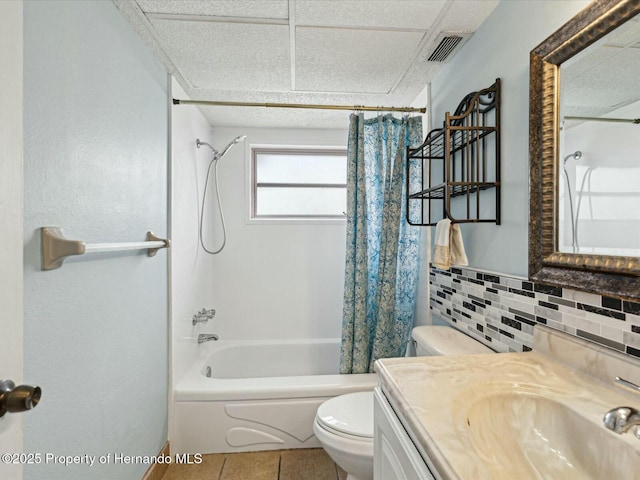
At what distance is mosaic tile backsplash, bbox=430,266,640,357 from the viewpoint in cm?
83

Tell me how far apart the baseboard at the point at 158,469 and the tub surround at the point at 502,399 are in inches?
54.2

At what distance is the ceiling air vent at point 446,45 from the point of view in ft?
4.97

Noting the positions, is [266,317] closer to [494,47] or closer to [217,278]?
[217,278]

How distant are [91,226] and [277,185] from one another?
183 cm

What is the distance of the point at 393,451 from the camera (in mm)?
810

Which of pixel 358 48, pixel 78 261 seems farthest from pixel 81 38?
pixel 358 48

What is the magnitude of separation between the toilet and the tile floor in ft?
1.01

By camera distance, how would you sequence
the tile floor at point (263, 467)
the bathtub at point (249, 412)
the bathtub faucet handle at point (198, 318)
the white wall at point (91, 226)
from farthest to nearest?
the bathtub faucet handle at point (198, 318), the bathtub at point (249, 412), the tile floor at point (263, 467), the white wall at point (91, 226)

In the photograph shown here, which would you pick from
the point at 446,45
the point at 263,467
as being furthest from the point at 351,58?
the point at 263,467

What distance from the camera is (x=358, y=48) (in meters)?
1.59

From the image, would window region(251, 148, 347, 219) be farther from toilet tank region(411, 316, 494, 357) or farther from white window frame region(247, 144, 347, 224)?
toilet tank region(411, 316, 494, 357)

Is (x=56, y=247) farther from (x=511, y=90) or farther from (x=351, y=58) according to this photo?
(x=511, y=90)

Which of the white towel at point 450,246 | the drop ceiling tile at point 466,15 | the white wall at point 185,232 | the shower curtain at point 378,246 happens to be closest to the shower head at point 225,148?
the white wall at point 185,232

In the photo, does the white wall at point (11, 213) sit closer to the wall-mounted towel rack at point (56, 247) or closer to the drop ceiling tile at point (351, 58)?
the wall-mounted towel rack at point (56, 247)
